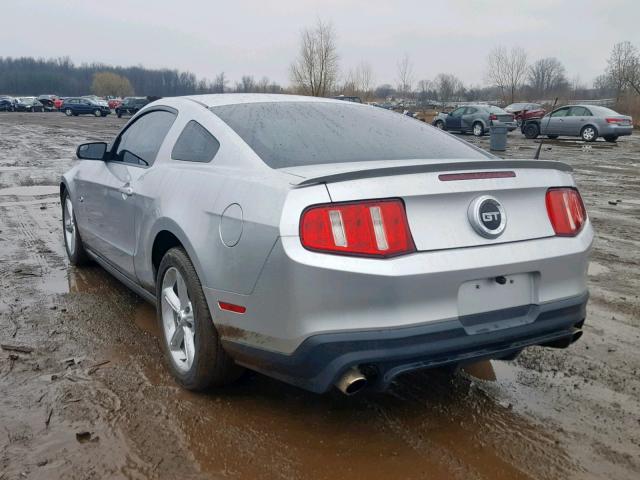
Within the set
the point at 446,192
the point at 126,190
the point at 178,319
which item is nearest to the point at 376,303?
the point at 446,192

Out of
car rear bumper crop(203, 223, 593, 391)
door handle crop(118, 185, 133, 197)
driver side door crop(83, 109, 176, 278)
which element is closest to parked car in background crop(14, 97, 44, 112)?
driver side door crop(83, 109, 176, 278)

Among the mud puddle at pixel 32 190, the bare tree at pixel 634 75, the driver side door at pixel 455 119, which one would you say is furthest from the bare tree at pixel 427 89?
the mud puddle at pixel 32 190

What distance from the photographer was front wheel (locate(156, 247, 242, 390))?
9.37 feet

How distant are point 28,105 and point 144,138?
217 ft

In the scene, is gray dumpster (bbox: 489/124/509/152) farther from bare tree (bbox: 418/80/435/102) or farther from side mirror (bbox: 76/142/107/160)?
bare tree (bbox: 418/80/435/102)

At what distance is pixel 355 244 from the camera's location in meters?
2.34

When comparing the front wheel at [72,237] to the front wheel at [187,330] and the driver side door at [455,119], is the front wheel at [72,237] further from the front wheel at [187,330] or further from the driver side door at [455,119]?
the driver side door at [455,119]

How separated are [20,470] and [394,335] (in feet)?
5.23

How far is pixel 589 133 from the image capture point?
24094mm

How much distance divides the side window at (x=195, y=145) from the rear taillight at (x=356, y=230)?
1.00 meters

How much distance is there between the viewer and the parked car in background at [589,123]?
77.3 ft

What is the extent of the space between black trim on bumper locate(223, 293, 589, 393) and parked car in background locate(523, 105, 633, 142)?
72.7ft

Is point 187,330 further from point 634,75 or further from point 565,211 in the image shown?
point 634,75

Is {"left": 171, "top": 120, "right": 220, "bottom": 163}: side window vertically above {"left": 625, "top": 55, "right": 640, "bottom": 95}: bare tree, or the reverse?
{"left": 625, "top": 55, "right": 640, "bottom": 95}: bare tree
